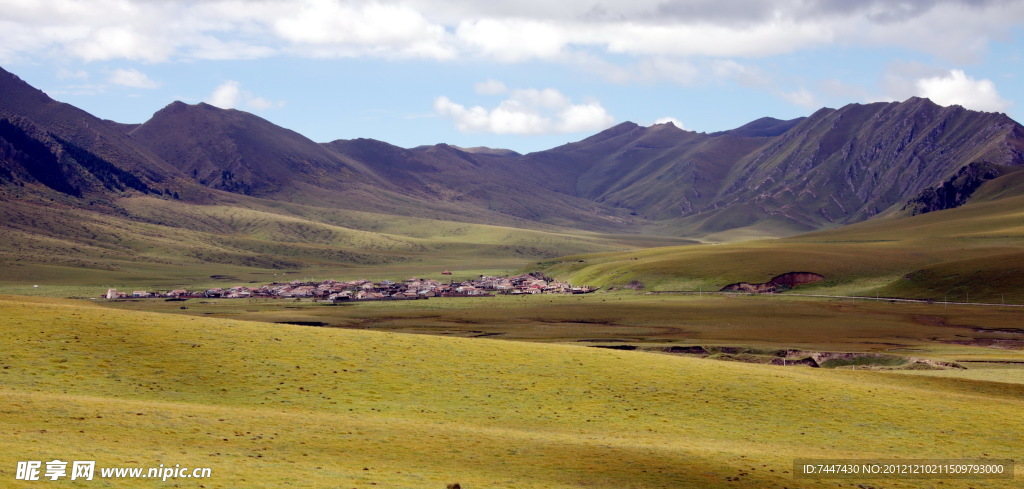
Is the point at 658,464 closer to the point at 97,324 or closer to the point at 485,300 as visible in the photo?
the point at 97,324

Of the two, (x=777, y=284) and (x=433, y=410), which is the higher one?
(x=777, y=284)

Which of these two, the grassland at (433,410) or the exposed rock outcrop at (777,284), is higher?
the exposed rock outcrop at (777,284)

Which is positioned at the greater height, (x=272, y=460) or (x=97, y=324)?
(x=97, y=324)

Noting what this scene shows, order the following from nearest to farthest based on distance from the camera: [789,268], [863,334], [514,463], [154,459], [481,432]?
[154,459]
[514,463]
[481,432]
[863,334]
[789,268]

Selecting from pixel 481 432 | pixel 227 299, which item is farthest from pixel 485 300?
pixel 481 432

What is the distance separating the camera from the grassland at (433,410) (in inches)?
1193

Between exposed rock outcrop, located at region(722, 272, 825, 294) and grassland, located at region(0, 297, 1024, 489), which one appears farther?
exposed rock outcrop, located at region(722, 272, 825, 294)

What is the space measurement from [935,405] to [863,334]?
67881 millimetres

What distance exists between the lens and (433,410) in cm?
4225

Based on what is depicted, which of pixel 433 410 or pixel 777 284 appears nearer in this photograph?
pixel 433 410

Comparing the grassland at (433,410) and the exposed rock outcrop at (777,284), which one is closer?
the grassland at (433,410)

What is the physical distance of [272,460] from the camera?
29422 millimetres

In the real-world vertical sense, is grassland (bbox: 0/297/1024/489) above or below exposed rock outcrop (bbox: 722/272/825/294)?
below

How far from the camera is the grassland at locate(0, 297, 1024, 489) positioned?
99.4 ft
